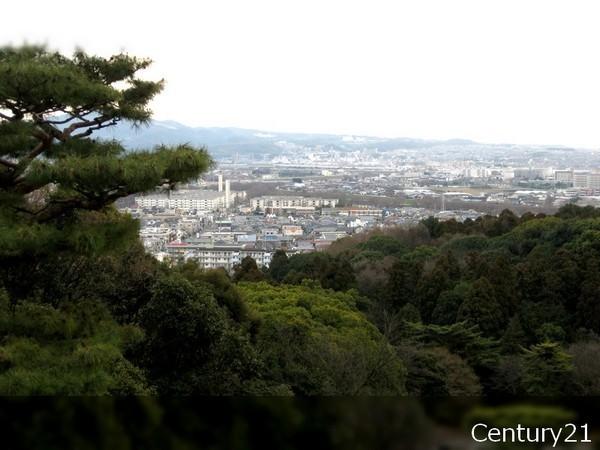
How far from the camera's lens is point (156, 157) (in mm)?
4102

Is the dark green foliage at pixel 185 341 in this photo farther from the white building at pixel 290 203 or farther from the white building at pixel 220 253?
the white building at pixel 290 203

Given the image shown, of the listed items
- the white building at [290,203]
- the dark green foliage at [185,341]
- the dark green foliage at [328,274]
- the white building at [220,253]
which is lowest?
the white building at [220,253]

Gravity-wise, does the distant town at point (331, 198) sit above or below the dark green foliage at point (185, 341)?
below

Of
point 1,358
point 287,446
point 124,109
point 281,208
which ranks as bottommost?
point 281,208

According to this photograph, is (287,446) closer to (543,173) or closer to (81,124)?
(81,124)

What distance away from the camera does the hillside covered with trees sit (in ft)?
13.2

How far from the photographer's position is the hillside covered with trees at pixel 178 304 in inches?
158

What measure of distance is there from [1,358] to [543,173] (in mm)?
59960

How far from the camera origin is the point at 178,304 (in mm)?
6238

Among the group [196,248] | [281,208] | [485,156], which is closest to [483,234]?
[196,248]

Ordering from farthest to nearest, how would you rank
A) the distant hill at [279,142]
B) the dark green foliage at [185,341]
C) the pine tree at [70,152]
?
the distant hill at [279,142]
the dark green foliage at [185,341]
the pine tree at [70,152]

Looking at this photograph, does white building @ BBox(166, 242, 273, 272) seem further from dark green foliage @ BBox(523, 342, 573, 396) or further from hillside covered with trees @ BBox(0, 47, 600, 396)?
dark green foliage @ BBox(523, 342, 573, 396)

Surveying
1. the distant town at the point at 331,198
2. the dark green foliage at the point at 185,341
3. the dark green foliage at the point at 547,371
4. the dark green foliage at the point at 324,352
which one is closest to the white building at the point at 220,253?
the distant town at the point at 331,198

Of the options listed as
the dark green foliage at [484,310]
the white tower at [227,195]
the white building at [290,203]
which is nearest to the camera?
the dark green foliage at [484,310]
